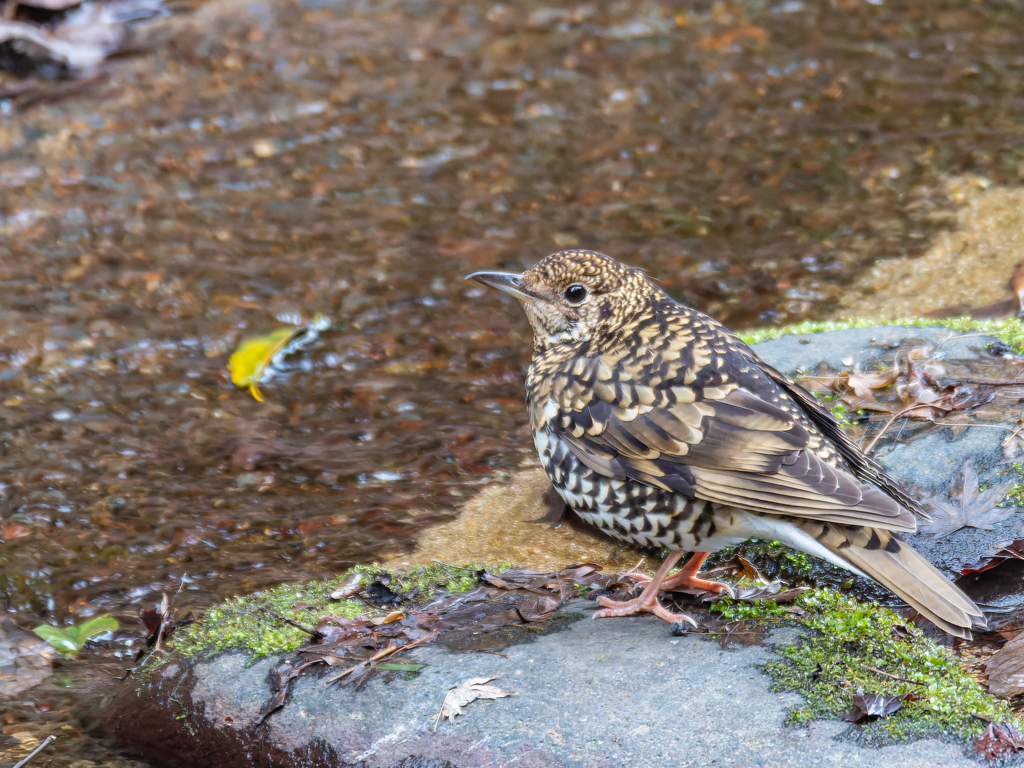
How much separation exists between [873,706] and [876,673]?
0.23 meters

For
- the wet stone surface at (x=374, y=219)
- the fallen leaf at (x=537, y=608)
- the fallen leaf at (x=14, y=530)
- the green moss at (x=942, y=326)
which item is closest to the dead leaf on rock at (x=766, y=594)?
the fallen leaf at (x=537, y=608)

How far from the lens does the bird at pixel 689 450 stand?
3.64m

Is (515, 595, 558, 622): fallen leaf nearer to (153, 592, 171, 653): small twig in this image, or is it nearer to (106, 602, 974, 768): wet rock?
(106, 602, 974, 768): wet rock

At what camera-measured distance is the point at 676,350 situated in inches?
164

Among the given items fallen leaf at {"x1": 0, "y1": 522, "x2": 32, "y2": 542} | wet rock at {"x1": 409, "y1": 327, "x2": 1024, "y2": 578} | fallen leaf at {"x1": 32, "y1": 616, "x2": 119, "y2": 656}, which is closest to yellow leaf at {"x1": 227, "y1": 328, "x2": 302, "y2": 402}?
fallen leaf at {"x1": 0, "y1": 522, "x2": 32, "y2": 542}

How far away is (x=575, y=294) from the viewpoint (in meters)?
4.57

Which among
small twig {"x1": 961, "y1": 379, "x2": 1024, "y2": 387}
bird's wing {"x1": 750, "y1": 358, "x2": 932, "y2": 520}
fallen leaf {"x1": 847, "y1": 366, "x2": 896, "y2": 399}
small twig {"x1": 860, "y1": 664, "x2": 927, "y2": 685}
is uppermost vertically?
bird's wing {"x1": 750, "y1": 358, "x2": 932, "y2": 520}

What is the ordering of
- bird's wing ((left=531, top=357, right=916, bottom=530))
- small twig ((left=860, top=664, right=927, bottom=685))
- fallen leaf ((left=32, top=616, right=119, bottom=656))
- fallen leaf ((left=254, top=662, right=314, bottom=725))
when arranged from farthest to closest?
fallen leaf ((left=32, top=616, right=119, bottom=656)) < fallen leaf ((left=254, top=662, right=314, bottom=725)) < bird's wing ((left=531, top=357, right=916, bottom=530)) < small twig ((left=860, top=664, right=927, bottom=685))

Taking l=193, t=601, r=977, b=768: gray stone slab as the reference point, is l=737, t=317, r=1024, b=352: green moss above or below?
above

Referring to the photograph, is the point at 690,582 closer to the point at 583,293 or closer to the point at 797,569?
the point at 797,569

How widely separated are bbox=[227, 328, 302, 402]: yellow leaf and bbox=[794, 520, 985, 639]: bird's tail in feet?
13.2

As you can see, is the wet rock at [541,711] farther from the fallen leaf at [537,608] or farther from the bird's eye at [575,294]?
the bird's eye at [575,294]

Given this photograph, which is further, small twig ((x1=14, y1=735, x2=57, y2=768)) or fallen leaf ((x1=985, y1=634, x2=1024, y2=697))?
small twig ((x1=14, y1=735, x2=57, y2=768))

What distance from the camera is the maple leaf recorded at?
4.34 m
